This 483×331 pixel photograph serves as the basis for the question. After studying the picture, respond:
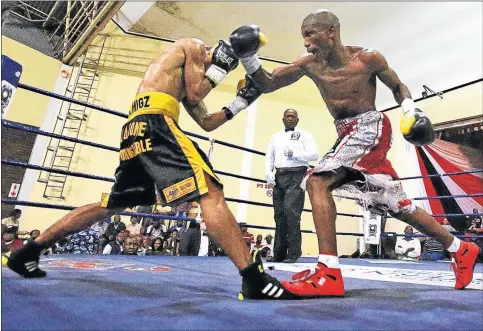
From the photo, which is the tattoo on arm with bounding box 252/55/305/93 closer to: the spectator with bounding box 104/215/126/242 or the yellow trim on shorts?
the yellow trim on shorts

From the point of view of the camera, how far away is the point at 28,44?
5895mm

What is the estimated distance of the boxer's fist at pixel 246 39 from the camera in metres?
1.35

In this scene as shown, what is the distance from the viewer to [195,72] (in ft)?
4.24

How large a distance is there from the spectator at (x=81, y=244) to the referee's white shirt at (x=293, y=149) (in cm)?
222

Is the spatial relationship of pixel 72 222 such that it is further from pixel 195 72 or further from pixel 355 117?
pixel 355 117

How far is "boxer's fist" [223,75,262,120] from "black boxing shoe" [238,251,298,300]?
25.3 inches

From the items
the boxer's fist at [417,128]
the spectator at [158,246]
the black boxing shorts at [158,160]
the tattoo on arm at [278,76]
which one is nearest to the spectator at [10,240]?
the spectator at [158,246]

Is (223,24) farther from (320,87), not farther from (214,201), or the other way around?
(214,201)

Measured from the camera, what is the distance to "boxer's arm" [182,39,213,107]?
1.28 m

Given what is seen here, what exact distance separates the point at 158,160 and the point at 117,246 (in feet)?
11.3

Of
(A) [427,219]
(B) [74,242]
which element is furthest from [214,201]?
(B) [74,242]

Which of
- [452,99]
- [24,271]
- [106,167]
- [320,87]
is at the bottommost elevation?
[24,271]

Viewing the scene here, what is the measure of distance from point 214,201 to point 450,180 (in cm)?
564

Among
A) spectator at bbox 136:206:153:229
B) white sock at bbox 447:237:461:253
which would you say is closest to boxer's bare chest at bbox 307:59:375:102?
white sock at bbox 447:237:461:253
